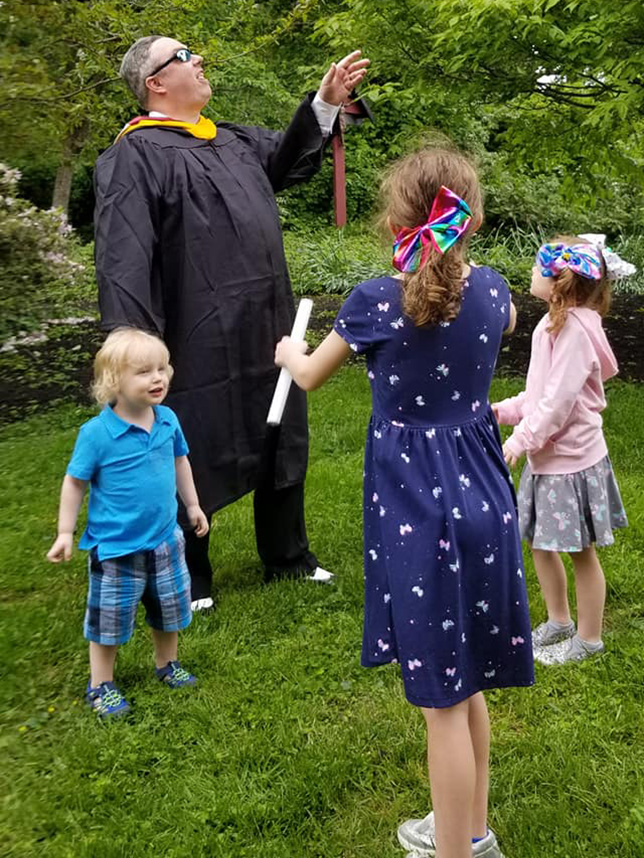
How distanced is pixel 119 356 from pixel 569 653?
1899 millimetres

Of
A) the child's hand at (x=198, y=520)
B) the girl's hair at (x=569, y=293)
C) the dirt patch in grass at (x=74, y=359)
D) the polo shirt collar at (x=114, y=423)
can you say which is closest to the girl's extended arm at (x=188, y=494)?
the child's hand at (x=198, y=520)

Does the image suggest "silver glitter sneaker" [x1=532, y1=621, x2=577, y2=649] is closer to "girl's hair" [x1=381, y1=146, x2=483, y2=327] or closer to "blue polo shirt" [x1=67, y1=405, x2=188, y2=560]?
"blue polo shirt" [x1=67, y1=405, x2=188, y2=560]

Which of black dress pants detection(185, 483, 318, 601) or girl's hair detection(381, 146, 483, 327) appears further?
black dress pants detection(185, 483, 318, 601)

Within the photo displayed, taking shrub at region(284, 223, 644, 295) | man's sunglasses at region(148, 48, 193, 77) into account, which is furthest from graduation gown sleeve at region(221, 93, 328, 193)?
shrub at region(284, 223, 644, 295)

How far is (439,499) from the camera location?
77.9 inches

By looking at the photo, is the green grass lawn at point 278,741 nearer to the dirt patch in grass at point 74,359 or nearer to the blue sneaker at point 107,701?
the blue sneaker at point 107,701

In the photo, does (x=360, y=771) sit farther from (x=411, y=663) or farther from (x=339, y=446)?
(x=339, y=446)

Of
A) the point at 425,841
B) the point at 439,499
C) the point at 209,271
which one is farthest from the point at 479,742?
the point at 209,271

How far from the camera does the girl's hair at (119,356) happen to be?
2770 mm

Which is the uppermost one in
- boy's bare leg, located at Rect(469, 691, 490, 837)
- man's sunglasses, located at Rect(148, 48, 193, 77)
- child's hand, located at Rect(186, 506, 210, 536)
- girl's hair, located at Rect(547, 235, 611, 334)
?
man's sunglasses, located at Rect(148, 48, 193, 77)

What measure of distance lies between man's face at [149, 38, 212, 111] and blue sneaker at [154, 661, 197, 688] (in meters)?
2.15

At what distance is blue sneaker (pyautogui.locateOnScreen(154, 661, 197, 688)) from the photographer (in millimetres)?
3096

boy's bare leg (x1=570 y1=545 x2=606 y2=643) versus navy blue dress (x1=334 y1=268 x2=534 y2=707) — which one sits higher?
navy blue dress (x1=334 y1=268 x2=534 y2=707)

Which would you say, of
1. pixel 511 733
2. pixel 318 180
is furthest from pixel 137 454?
pixel 318 180
